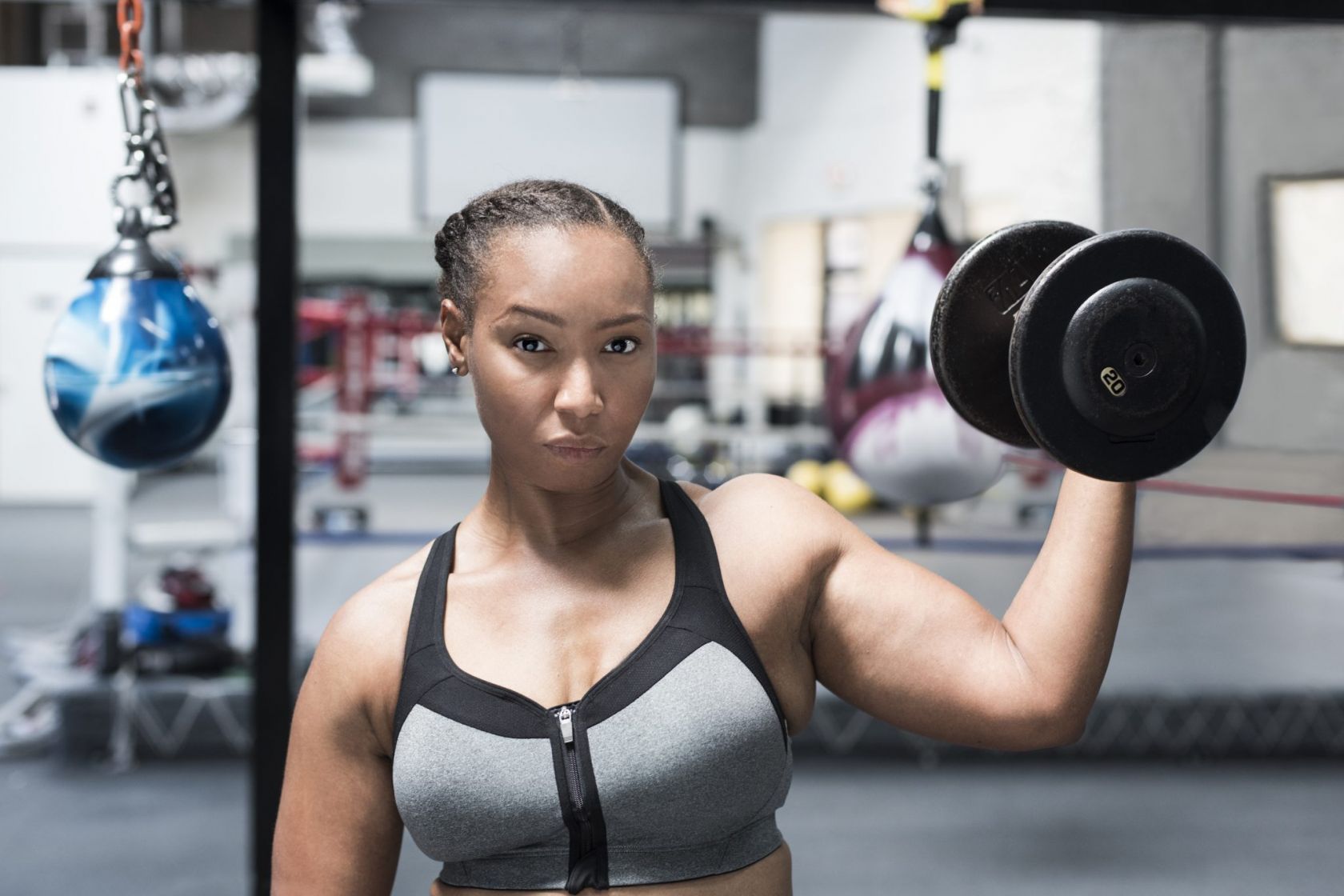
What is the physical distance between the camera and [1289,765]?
3598mm

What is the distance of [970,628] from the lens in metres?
0.88

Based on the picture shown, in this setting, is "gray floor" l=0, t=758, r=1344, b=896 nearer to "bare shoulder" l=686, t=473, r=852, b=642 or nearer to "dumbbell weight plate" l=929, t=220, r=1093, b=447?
"bare shoulder" l=686, t=473, r=852, b=642

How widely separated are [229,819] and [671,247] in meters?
7.21

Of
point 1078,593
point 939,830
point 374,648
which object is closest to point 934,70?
point 1078,593

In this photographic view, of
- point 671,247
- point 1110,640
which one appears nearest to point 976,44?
point 671,247

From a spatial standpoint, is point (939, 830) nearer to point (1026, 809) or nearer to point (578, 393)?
point (1026, 809)

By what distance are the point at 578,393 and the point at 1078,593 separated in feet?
1.19

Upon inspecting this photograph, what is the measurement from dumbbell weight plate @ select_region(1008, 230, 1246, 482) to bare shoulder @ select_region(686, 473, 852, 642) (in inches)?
9.0

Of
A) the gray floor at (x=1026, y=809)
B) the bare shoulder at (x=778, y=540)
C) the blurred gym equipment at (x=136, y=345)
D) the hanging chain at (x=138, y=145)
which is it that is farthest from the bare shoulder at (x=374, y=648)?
the gray floor at (x=1026, y=809)

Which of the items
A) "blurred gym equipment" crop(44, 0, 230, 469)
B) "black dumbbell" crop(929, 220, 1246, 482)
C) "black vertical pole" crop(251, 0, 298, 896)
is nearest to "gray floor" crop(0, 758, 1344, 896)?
"black vertical pole" crop(251, 0, 298, 896)

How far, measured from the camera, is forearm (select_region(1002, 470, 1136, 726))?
2.67 ft

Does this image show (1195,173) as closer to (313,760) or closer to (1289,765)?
(1289,765)

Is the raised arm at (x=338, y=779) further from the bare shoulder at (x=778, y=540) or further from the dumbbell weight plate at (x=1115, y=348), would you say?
the dumbbell weight plate at (x=1115, y=348)

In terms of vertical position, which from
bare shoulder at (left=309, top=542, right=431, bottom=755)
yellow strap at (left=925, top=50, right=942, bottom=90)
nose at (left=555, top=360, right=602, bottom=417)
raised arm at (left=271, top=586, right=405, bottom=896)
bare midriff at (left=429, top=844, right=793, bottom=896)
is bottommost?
bare midriff at (left=429, top=844, right=793, bottom=896)
